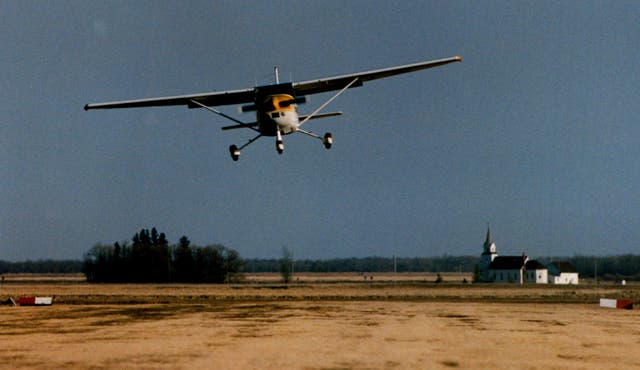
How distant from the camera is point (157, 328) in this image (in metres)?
32.3

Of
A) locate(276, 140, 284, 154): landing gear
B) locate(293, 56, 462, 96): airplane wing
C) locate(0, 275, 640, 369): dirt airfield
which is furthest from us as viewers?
locate(293, 56, 462, 96): airplane wing

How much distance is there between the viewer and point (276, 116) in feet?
105

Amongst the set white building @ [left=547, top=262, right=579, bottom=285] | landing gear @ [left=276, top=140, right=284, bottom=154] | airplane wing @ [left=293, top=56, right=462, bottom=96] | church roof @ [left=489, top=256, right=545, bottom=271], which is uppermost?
airplane wing @ [left=293, top=56, right=462, bottom=96]

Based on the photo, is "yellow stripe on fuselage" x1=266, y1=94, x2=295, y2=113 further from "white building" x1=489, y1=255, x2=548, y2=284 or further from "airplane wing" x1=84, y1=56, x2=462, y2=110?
"white building" x1=489, y1=255, x2=548, y2=284

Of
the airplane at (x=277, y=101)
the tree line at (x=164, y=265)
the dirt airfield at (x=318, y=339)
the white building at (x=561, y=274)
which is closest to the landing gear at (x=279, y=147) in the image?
the airplane at (x=277, y=101)

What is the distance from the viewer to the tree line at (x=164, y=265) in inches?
5002

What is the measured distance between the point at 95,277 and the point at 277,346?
113 metres

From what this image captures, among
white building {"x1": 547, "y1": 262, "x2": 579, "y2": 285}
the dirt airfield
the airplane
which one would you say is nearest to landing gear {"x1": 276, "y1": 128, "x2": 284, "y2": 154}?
the airplane

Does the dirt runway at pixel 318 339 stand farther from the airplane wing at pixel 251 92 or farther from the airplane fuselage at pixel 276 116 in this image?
the airplane wing at pixel 251 92

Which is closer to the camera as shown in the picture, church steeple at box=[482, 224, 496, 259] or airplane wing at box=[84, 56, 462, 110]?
airplane wing at box=[84, 56, 462, 110]

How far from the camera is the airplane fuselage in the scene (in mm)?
32094

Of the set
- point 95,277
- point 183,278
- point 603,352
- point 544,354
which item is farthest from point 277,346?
point 95,277

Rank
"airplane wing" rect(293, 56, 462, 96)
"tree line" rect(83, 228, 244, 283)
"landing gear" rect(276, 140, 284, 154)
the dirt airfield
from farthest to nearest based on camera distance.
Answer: "tree line" rect(83, 228, 244, 283) → "airplane wing" rect(293, 56, 462, 96) → "landing gear" rect(276, 140, 284, 154) → the dirt airfield

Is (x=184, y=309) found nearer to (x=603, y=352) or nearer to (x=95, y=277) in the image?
(x=603, y=352)
